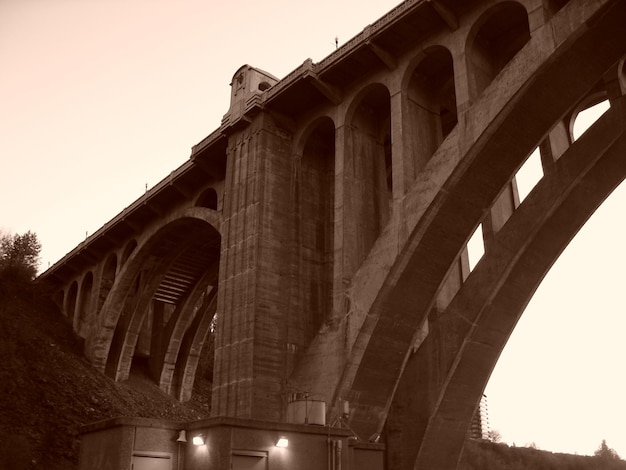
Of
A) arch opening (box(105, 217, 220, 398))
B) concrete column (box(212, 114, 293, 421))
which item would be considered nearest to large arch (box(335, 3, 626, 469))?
concrete column (box(212, 114, 293, 421))

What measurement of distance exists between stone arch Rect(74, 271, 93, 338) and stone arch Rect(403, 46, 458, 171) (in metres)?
27.0

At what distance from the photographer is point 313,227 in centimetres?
2373

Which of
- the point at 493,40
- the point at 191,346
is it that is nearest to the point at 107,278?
the point at 191,346

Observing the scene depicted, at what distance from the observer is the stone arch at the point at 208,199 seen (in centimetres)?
3028

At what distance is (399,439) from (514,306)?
5168 mm

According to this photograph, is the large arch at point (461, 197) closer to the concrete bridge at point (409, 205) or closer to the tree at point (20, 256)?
the concrete bridge at point (409, 205)

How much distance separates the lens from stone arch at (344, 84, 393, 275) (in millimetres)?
21078

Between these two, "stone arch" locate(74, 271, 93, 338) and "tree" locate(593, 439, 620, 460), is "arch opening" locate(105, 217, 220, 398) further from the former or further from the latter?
"tree" locate(593, 439, 620, 460)

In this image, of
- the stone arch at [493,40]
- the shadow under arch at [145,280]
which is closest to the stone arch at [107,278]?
the shadow under arch at [145,280]

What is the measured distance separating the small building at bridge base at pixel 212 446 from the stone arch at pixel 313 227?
6661 mm

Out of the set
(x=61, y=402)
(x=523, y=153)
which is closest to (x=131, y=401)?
(x=61, y=402)

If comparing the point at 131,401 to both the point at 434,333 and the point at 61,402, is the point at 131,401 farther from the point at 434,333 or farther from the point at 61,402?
the point at 434,333

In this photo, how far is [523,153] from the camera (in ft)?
59.9

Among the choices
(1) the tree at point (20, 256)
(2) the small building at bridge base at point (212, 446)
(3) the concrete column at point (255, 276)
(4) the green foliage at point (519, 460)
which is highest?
(1) the tree at point (20, 256)
